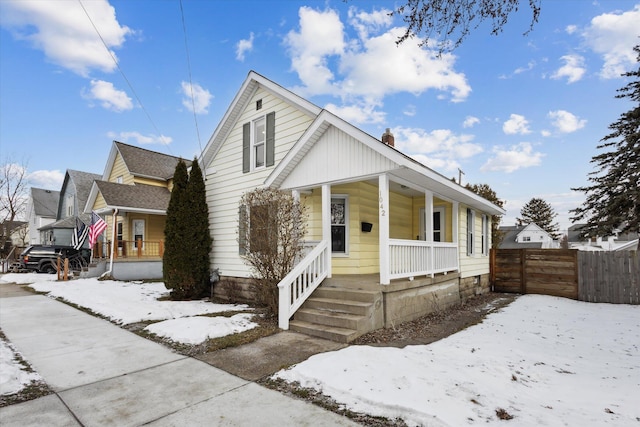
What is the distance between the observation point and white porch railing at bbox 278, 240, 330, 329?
6.16 m

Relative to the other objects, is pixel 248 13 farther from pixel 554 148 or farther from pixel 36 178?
pixel 36 178

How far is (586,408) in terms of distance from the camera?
3.07 m

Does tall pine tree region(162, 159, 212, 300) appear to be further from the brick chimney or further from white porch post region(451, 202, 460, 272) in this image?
white porch post region(451, 202, 460, 272)

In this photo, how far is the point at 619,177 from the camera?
59.3ft

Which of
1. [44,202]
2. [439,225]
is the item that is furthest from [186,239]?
[44,202]

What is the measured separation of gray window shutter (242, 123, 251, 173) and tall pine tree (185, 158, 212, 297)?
155 cm

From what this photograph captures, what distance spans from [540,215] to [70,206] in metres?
64.5

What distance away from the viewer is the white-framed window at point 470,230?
11172mm

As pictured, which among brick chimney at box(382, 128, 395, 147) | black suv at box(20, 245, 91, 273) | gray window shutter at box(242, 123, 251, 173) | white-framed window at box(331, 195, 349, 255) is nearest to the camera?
white-framed window at box(331, 195, 349, 255)

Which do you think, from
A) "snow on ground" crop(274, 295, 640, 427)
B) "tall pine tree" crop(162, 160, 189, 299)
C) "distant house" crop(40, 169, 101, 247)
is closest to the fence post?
"snow on ground" crop(274, 295, 640, 427)

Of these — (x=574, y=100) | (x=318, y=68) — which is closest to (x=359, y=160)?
(x=318, y=68)

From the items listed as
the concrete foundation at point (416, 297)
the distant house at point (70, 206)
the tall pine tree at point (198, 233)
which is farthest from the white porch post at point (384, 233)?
the distant house at point (70, 206)

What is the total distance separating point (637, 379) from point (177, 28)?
36.0ft

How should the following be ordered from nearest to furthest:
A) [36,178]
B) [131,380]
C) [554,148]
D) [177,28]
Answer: [131,380] < [177,28] < [554,148] < [36,178]
